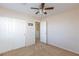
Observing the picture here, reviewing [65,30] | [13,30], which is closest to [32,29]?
[13,30]

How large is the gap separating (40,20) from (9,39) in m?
3.36

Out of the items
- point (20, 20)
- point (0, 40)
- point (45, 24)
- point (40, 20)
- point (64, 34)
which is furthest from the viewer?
point (40, 20)

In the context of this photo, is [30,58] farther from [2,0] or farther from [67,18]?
[67,18]

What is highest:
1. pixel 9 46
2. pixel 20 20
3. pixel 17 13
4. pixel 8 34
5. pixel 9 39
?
pixel 17 13

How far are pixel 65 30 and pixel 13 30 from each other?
2.81 m

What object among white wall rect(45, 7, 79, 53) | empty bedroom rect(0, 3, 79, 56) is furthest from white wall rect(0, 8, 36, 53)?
white wall rect(45, 7, 79, 53)

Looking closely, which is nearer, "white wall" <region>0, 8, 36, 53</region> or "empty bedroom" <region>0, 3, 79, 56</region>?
"empty bedroom" <region>0, 3, 79, 56</region>

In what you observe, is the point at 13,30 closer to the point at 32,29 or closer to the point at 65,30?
the point at 32,29

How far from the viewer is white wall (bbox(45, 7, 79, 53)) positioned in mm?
3793

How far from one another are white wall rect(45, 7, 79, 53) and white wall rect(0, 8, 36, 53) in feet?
5.19

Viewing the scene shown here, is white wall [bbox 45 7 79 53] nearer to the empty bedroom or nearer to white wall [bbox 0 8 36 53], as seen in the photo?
the empty bedroom

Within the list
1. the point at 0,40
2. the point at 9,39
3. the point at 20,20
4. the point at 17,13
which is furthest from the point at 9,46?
the point at 17,13

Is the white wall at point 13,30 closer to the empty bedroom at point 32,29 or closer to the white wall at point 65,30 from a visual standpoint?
the empty bedroom at point 32,29

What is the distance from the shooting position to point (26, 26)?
5.31 m
